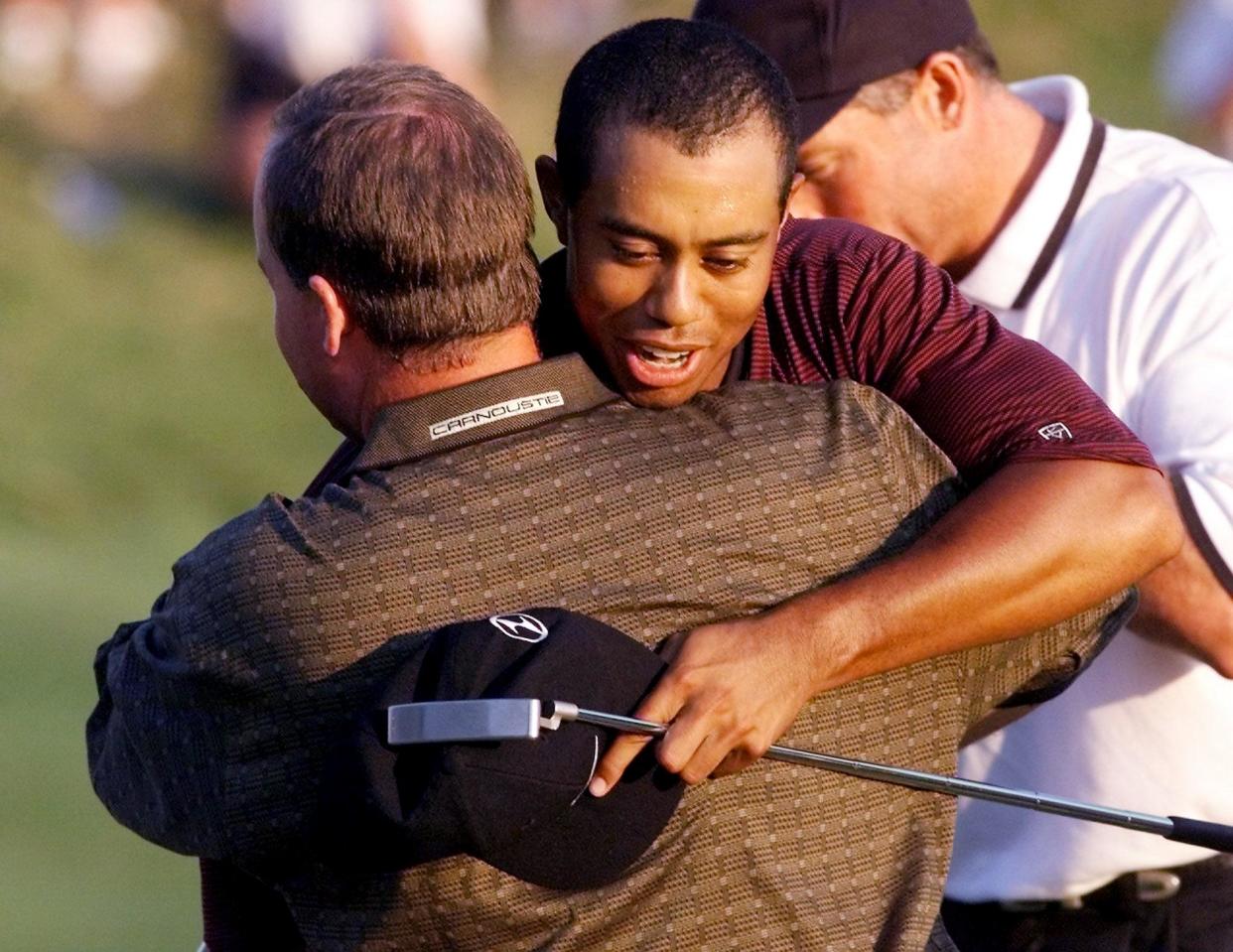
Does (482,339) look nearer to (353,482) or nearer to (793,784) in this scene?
(353,482)

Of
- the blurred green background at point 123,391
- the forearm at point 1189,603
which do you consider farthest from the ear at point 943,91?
the blurred green background at point 123,391

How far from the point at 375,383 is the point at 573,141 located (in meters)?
0.34

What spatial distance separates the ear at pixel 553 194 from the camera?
2217mm

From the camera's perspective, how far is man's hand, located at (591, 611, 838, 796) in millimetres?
1879

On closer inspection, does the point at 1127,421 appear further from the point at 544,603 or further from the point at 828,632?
the point at 544,603

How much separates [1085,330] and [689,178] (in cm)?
107

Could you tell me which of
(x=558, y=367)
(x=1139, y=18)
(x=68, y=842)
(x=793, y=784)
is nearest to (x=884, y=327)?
(x=558, y=367)

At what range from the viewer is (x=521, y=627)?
1.85 metres

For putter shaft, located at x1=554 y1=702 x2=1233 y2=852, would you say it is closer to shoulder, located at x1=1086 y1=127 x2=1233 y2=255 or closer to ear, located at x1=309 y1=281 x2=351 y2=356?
ear, located at x1=309 y1=281 x2=351 y2=356

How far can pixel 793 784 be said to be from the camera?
6.59 ft

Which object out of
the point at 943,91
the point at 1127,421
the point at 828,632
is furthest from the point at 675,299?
the point at 943,91

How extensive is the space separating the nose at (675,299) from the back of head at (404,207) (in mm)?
133

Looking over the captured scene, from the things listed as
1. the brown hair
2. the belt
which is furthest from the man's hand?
the brown hair

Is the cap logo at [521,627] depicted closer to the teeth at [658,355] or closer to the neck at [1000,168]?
the teeth at [658,355]
